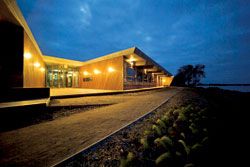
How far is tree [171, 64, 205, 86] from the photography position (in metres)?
44.4

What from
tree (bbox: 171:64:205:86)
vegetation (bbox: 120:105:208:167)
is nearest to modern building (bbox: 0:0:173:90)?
vegetation (bbox: 120:105:208:167)

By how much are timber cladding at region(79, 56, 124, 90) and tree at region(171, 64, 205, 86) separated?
122 ft

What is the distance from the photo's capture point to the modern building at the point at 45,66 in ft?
19.1

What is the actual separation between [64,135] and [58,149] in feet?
1.91

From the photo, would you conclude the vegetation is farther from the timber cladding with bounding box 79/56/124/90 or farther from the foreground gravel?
the timber cladding with bounding box 79/56/124/90

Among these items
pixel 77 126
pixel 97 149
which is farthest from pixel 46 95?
pixel 97 149

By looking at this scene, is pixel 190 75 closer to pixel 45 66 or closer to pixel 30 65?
pixel 45 66

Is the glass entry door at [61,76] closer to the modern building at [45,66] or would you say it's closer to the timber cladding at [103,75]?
the modern building at [45,66]

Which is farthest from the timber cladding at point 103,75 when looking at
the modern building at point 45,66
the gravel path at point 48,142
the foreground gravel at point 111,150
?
the foreground gravel at point 111,150

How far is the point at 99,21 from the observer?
92750 millimetres

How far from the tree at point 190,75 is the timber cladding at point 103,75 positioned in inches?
1465

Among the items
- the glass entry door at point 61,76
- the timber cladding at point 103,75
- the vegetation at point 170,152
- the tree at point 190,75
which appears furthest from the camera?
the tree at point 190,75

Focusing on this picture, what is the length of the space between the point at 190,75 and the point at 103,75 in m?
43.2

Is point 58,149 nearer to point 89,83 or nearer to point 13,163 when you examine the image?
point 13,163
